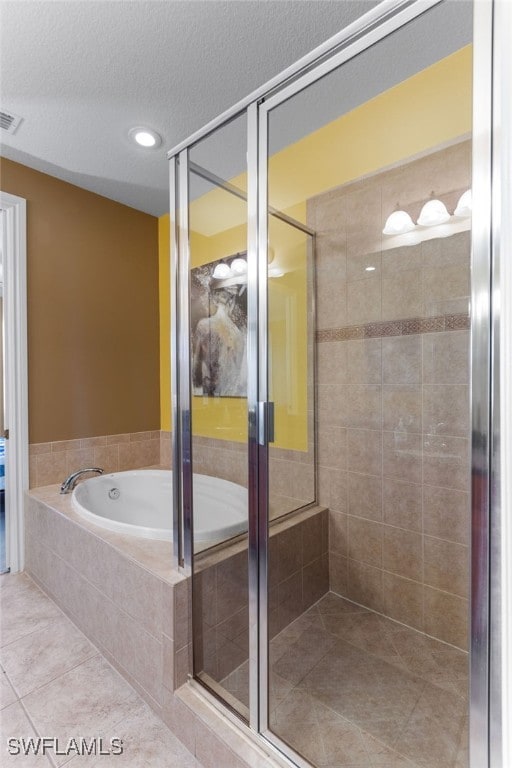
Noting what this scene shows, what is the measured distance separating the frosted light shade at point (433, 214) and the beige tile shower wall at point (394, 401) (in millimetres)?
40

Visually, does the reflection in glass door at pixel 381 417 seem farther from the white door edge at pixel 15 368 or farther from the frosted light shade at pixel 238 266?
the white door edge at pixel 15 368

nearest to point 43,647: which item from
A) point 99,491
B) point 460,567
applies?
point 99,491

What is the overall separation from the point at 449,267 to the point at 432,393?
554 millimetres

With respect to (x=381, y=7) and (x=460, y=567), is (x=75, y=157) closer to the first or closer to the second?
(x=381, y=7)

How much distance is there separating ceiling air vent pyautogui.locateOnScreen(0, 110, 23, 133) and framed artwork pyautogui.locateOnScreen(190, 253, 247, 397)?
1.39 meters

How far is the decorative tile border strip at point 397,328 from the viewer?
5.45ft

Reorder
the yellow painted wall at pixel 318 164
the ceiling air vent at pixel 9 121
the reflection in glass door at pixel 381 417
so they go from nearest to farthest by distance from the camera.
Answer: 1. the reflection in glass door at pixel 381 417
2. the yellow painted wall at pixel 318 164
3. the ceiling air vent at pixel 9 121

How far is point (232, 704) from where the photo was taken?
4.34 ft

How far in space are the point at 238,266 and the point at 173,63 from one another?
3.28 ft

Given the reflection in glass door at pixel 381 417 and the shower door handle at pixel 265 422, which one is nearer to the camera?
the shower door handle at pixel 265 422

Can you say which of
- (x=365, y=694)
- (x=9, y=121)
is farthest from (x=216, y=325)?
(x=9, y=121)

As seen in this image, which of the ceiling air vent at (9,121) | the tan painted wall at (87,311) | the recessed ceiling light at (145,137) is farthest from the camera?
the tan painted wall at (87,311)

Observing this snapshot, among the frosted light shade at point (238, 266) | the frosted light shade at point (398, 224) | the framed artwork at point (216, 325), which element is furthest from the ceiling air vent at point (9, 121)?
the frosted light shade at point (398, 224)

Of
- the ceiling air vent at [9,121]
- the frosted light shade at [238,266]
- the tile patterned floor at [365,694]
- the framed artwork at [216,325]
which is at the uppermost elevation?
the ceiling air vent at [9,121]
